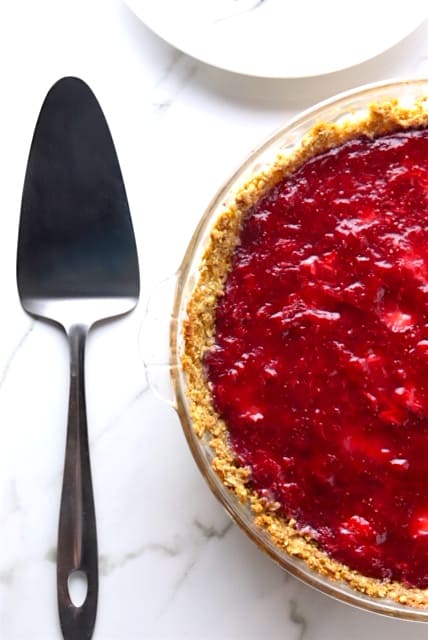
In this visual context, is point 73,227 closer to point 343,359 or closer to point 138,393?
point 138,393

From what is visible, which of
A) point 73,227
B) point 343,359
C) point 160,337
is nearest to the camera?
point 343,359

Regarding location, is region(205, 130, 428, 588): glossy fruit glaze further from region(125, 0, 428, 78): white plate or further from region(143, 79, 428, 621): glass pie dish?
region(125, 0, 428, 78): white plate

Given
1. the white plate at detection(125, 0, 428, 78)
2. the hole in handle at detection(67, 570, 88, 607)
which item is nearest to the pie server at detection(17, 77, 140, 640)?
the white plate at detection(125, 0, 428, 78)

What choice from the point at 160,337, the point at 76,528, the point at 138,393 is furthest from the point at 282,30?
the point at 76,528

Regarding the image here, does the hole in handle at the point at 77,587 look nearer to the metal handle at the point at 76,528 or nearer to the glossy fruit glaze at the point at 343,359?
the metal handle at the point at 76,528

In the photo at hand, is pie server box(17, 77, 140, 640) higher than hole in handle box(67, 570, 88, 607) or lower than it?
higher

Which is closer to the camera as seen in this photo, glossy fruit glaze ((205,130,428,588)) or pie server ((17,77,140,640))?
glossy fruit glaze ((205,130,428,588))

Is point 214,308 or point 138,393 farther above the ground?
point 214,308

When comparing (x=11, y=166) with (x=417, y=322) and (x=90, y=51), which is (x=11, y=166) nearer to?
(x=90, y=51)
